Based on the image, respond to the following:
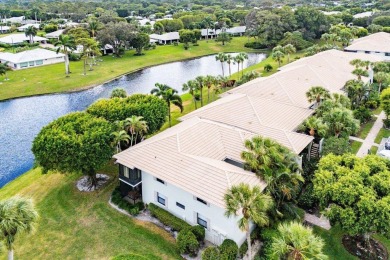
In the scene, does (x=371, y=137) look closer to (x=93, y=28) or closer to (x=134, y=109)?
(x=134, y=109)

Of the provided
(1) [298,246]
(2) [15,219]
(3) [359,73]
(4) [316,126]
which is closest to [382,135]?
(3) [359,73]

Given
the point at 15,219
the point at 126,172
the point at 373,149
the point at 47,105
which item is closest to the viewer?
the point at 15,219

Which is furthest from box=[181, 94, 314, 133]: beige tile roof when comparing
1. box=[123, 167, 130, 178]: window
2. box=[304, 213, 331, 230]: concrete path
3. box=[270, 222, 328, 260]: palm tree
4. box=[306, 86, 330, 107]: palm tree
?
box=[270, 222, 328, 260]: palm tree

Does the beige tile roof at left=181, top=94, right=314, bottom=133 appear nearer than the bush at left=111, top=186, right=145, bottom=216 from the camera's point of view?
No

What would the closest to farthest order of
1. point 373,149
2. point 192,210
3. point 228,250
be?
point 228,250, point 192,210, point 373,149

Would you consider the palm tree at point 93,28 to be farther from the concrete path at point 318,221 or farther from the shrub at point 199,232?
the concrete path at point 318,221

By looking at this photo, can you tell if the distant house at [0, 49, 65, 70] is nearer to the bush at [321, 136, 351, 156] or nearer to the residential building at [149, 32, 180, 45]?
the residential building at [149, 32, 180, 45]

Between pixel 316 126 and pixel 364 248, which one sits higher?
pixel 316 126
